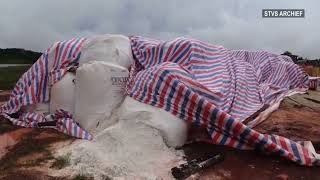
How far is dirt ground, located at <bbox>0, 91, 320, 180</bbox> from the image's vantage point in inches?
196

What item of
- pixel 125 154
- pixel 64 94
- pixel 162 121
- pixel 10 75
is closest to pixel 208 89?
pixel 162 121

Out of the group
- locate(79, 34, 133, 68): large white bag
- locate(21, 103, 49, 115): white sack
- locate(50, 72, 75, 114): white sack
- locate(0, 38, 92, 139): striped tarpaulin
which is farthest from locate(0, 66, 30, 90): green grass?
locate(79, 34, 133, 68): large white bag

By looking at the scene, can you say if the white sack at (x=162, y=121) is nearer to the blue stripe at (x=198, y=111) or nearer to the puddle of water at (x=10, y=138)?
the blue stripe at (x=198, y=111)

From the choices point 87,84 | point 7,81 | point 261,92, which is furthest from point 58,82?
point 7,81

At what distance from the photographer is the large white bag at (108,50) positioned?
6.58 meters

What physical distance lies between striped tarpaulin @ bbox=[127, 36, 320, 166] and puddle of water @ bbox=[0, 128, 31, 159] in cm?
142

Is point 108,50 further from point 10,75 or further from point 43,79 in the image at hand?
point 10,75

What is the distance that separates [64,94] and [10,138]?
907 mm

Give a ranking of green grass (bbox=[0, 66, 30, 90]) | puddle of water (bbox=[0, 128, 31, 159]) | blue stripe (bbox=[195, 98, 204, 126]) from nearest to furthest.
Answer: blue stripe (bbox=[195, 98, 204, 126]) → puddle of water (bbox=[0, 128, 31, 159]) → green grass (bbox=[0, 66, 30, 90])

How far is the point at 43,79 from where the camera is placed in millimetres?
7152

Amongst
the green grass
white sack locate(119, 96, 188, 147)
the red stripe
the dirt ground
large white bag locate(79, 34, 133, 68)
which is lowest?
the green grass

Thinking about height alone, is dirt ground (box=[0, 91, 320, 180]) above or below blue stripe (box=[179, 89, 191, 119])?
below

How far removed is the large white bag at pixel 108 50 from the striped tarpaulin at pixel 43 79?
258 millimetres

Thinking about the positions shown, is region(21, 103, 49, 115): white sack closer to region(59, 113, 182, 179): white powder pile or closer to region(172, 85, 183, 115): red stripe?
region(59, 113, 182, 179): white powder pile
